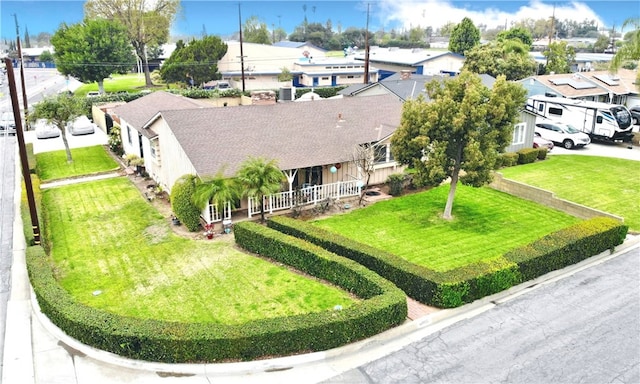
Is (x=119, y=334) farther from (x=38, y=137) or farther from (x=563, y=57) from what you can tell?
(x=563, y=57)

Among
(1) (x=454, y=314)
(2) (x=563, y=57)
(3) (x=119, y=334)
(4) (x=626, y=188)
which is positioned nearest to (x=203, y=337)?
(3) (x=119, y=334)

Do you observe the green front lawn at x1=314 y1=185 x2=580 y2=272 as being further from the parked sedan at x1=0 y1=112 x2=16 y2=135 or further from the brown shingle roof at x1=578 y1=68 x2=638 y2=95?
the parked sedan at x1=0 y1=112 x2=16 y2=135

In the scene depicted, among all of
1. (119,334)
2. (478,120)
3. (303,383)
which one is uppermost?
(478,120)

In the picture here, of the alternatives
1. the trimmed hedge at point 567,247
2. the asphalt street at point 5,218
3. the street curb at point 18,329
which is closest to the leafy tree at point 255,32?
the asphalt street at point 5,218

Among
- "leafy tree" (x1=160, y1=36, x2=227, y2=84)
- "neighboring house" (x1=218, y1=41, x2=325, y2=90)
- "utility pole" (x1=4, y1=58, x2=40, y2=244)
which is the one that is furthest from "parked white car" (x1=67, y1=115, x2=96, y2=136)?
"neighboring house" (x1=218, y1=41, x2=325, y2=90)

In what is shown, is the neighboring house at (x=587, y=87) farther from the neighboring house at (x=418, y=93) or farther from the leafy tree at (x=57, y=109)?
the leafy tree at (x=57, y=109)

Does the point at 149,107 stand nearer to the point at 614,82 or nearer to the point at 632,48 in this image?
the point at 632,48
